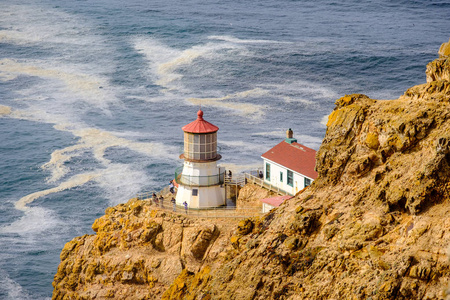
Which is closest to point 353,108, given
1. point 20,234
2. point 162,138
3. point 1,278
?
point 1,278

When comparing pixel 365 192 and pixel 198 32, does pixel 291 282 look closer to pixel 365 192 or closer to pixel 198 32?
pixel 365 192

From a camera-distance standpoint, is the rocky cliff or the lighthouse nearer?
the rocky cliff

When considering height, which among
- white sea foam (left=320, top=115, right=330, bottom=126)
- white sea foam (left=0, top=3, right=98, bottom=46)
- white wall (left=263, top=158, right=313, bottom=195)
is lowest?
white wall (left=263, top=158, right=313, bottom=195)

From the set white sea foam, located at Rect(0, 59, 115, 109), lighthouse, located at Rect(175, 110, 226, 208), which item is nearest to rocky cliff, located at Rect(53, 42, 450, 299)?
lighthouse, located at Rect(175, 110, 226, 208)

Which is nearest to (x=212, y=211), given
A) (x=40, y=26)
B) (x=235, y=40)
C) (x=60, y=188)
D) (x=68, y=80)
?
(x=60, y=188)

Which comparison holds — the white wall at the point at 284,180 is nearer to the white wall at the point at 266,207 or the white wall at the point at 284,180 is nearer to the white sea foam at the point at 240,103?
the white wall at the point at 266,207

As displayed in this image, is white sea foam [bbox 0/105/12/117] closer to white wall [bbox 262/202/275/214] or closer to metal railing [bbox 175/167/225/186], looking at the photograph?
metal railing [bbox 175/167/225/186]

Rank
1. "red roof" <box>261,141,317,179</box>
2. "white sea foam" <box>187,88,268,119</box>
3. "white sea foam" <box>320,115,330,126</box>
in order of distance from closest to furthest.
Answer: "red roof" <box>261,141,317,179</box>
"white sea foam" <box>320,115,330,126</box>
"white sea foam" <box>187,88,268,119</box>
